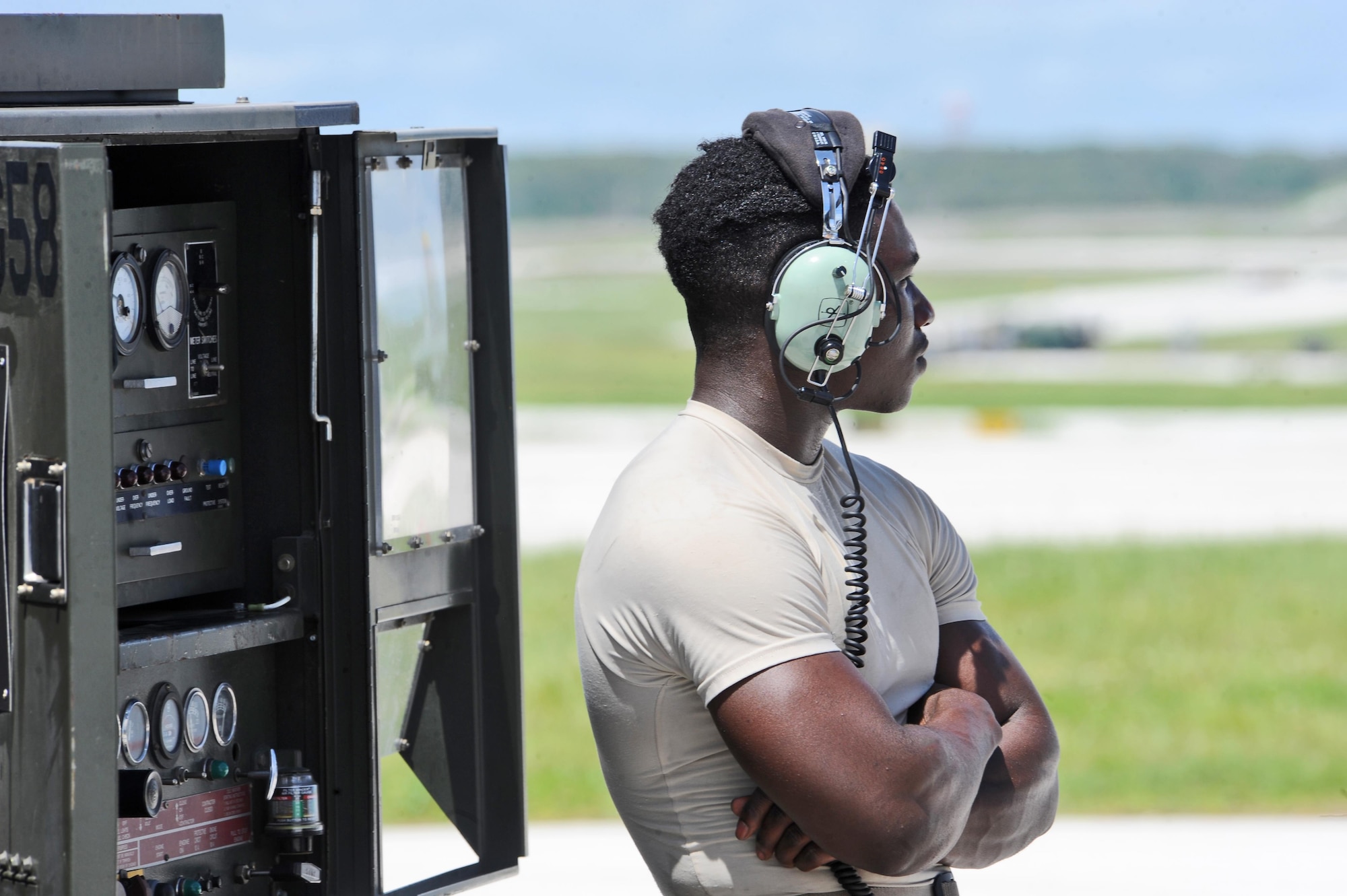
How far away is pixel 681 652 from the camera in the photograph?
2.27 meters

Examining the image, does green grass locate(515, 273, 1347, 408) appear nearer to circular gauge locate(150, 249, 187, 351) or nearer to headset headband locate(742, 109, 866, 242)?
circular gauge locate(150, 249, 187, 351)

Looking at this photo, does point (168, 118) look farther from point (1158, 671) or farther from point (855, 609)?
point (1158, 671)

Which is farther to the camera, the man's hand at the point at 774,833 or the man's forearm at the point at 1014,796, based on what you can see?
the man's forearm at the point at 1014,796

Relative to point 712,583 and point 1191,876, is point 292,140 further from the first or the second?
point 1191,876

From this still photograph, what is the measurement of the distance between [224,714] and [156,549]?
0.35 meters

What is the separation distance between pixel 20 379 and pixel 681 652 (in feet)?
3.19

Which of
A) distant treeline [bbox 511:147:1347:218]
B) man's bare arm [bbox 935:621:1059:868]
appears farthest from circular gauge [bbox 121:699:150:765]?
distant treeline [bbox 511:147:1347:218]

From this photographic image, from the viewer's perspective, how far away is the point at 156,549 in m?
2.98

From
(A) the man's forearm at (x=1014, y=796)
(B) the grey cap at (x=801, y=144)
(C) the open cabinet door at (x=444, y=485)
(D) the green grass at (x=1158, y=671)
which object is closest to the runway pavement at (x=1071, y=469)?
(D) the green grass at (x=1158, y=671)

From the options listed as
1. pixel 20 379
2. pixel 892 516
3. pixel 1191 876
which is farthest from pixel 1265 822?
pixel 20 379

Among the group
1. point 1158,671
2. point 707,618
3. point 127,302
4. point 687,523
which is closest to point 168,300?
point 127,302

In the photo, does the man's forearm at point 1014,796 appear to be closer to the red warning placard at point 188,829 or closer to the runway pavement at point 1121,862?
the red warning placard at point 188,829

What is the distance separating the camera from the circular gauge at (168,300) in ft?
9.80

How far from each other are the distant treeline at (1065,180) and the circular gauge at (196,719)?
264ft
